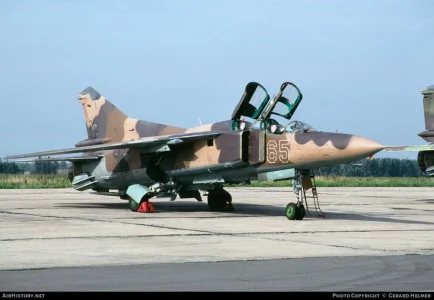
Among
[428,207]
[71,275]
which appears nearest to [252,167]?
[428,207]

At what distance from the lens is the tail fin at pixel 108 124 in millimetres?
22453

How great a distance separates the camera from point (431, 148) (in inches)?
1007

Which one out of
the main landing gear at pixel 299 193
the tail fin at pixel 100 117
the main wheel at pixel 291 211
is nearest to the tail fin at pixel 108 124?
the tail fin at pixel 100 117

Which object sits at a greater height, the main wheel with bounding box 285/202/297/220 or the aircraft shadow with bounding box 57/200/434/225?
the main wheel with bounding box 285/202/297/220

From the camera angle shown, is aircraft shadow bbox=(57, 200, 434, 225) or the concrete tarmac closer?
A: the concrete tarmac

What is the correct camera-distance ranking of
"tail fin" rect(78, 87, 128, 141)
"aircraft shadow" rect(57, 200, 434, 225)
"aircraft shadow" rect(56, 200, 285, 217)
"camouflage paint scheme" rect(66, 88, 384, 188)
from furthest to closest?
"tail fin" rect(78, 87, 128, 141), "aircraft shadow" rect(56, 200, 285, 217), "aircraft shadow" rect(57, 200, 434, 225), "camouflage paint scheme" rect(66, 88, 384, 188)

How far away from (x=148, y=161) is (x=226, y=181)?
7.41ft

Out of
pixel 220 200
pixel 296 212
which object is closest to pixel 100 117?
pixel 220 200

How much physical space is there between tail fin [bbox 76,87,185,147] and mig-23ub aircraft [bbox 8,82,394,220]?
0.03m

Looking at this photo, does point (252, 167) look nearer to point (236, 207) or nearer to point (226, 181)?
point (226, 181)

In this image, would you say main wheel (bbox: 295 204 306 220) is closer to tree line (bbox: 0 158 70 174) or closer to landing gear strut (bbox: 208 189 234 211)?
landing gear strut (bbox: 208 189 234 211)

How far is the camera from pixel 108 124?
23547 mm

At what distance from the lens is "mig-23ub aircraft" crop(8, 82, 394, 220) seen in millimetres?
17750

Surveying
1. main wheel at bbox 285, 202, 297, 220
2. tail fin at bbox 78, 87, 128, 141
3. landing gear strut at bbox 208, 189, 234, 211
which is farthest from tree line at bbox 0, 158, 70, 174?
main wheel at bbox 285, 202, 297, 220
